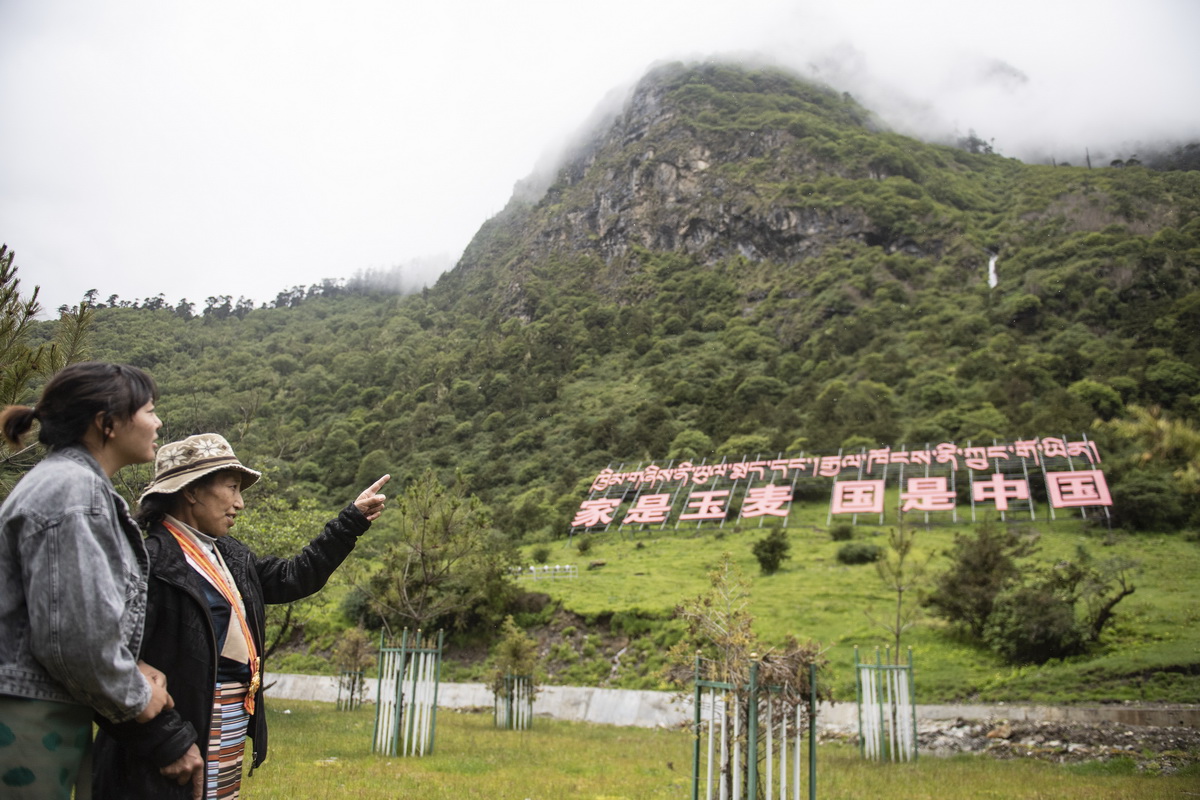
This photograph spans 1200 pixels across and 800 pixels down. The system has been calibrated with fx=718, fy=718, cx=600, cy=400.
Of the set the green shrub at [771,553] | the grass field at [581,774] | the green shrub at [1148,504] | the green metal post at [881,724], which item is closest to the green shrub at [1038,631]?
the grass field at [581,774]

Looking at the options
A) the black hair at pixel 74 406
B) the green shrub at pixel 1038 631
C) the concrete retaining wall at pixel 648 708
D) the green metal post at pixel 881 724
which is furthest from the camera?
the green shrub at pixel 1038 631

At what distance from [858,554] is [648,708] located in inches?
524

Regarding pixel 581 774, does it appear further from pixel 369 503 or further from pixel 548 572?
pixel 548 572

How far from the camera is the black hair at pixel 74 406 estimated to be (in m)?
2.21

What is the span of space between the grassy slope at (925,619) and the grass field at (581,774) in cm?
295

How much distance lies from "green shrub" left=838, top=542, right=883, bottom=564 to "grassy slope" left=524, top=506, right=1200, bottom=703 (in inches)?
16.5

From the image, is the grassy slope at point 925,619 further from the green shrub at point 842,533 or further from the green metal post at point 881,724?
the green metal post at point 881,724

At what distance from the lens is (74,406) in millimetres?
2221

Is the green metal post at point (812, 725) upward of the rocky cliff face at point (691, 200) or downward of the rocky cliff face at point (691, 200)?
downward

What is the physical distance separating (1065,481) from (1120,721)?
2264 cm

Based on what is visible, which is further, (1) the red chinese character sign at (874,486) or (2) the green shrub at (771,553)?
(1) the red chinese character sign at (874,486)

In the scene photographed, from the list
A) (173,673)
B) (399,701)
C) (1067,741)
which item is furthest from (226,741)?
(1067,741)

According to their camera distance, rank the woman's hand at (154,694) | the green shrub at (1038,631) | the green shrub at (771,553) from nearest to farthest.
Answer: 1. the woman's hand at (154,694)
2. the green shrub at (1038,631)
3. the green shrub at (771,553)

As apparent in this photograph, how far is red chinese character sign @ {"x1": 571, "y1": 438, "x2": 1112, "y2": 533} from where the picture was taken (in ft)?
108
